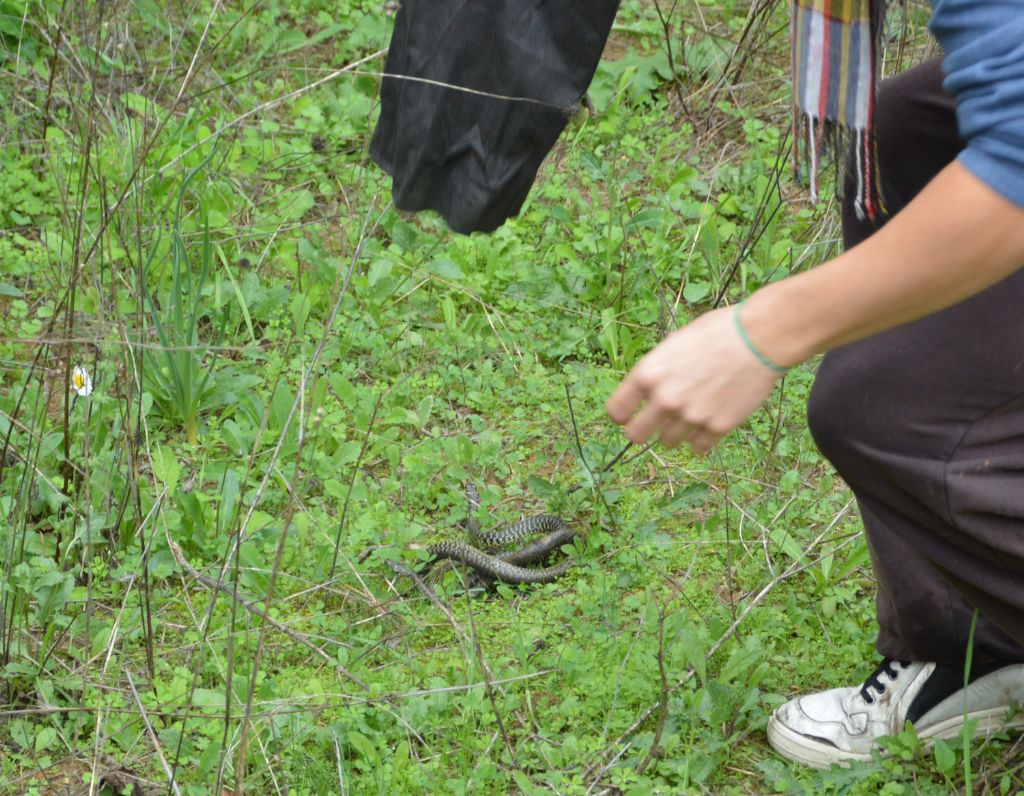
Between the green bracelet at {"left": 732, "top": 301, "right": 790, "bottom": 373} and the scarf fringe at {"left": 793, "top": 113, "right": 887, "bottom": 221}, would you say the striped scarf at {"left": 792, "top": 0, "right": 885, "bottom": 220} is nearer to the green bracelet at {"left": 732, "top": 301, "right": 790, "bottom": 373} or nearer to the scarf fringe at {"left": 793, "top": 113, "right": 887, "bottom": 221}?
the scarf fringe at {"left": 793, "top": 113, "right": 887, "bottom": 221}

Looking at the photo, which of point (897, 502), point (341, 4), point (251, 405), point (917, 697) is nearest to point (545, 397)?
point (251, 405)

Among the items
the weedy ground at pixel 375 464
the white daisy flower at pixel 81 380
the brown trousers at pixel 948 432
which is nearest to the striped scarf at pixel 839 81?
the brown trousers at pixel 948 432

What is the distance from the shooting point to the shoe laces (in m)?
2.48

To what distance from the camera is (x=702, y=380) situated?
153cm

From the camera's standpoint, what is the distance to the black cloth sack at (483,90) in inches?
70.5

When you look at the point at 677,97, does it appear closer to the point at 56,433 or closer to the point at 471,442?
the point at 471,442

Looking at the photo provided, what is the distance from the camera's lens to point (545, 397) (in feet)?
12.1

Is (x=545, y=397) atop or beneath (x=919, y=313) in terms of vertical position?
beneath

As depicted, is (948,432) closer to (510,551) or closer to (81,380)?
(510,551)

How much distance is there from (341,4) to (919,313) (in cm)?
459

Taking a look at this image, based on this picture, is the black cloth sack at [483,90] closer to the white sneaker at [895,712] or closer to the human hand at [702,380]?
the human hand at [702,380]

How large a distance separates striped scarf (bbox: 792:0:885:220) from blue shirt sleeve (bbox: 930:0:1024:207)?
0.39 metres

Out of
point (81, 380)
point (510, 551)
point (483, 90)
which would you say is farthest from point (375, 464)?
point (483, 90)

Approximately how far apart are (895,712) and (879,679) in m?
0.07
